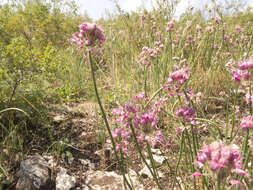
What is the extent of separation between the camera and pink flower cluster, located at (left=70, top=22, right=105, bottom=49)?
0.89 m

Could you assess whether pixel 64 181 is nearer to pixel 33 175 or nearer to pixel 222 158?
pixel 33 175

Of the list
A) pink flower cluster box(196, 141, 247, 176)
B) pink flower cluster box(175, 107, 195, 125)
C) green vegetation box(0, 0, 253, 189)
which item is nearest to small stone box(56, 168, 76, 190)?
green vegetation box(0, 0, 253, 189)

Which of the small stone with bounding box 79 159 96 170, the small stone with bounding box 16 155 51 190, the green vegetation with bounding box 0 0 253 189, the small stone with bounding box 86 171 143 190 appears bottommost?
the small stone with bounding box 86 171 143 190

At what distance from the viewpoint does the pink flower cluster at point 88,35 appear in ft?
2.91

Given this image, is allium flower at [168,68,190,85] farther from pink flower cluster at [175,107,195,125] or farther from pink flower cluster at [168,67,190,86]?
pink flower cluster at [175,107,195,125]

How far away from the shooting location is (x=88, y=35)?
91cm

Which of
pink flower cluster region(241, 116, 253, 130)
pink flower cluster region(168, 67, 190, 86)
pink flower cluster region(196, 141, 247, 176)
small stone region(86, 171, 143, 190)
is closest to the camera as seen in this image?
pink flower cluster region(196, 141, 247, 176)

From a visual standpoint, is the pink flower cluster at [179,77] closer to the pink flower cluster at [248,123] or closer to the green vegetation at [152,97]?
the green vegetation at [152,97]

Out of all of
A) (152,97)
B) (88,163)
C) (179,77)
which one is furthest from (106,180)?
(179,77)

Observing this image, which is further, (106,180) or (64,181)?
(106,180)

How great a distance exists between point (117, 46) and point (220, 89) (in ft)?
7.01

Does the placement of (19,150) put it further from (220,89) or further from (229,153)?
(220,89)

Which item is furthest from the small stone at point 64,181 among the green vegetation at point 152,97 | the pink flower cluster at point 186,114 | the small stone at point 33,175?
the pink flower cluster at point 186,114

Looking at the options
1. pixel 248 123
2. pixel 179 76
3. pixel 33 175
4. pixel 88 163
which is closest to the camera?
pixel 248 123
